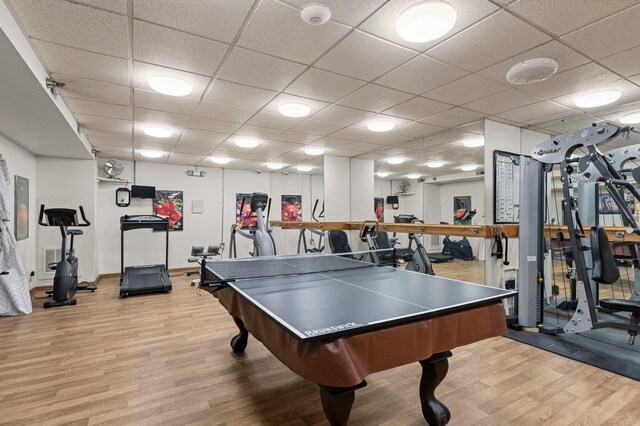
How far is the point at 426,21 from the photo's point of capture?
199 cm

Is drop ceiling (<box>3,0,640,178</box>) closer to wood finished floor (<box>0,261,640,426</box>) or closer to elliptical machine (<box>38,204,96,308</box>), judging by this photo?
elliptical machine (<box>38,204,96,308</box>)

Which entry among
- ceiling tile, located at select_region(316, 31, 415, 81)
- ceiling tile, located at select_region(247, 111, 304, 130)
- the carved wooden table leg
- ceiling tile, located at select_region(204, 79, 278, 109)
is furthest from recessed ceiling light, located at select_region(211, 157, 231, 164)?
the carved wooden table leg

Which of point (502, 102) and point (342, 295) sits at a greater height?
Result: point (502, 102)

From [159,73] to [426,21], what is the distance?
226 cm

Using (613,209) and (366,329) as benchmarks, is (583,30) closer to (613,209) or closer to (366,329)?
(366,329)

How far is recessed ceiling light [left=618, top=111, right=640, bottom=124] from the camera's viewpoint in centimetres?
375

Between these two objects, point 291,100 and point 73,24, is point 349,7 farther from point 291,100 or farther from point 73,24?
point 73,24

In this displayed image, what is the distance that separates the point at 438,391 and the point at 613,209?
5.60 m

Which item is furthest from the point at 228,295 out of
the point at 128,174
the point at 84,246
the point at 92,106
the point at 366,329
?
the point at 128,174

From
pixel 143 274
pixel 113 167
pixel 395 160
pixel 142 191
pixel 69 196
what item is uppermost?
pixel 395 160

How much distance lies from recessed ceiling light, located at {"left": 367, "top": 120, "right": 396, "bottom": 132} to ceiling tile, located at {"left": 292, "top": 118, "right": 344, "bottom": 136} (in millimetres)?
423

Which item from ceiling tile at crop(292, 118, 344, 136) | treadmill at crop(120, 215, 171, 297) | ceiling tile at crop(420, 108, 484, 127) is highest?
ceiling tile at crop(420, 108, 484, 127)

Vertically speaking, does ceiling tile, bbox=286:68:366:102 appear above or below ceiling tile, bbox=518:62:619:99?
above

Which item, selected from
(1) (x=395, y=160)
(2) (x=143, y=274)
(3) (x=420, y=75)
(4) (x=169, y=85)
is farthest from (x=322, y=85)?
(2) (x=143, y=274)
